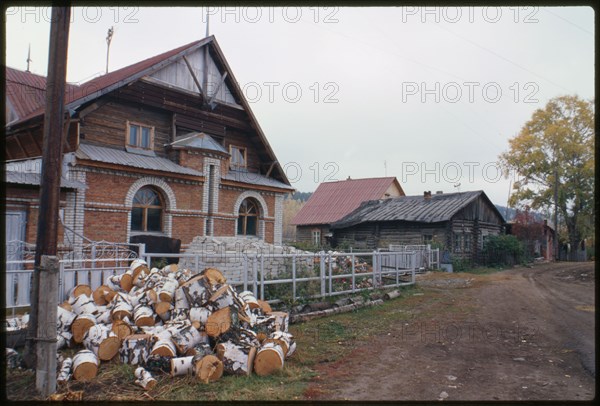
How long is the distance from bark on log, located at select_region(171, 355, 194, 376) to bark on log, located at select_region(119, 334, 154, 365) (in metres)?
0.48

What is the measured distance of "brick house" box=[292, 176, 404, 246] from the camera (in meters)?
36.6

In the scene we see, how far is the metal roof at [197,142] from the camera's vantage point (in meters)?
17.2

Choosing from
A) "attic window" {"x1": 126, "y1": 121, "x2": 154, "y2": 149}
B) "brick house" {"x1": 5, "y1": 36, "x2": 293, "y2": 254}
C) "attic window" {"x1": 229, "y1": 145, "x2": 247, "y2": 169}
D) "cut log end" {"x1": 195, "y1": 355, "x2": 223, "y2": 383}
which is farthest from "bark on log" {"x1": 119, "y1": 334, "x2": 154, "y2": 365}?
"attic window" {"x1": 229, "y1": 145, "x2": 247, "y2": 169}

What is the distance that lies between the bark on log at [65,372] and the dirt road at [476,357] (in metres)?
3.11

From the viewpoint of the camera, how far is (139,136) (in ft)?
54.9

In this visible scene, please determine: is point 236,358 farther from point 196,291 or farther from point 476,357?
point 476,357

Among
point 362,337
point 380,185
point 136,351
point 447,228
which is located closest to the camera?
point 136,351

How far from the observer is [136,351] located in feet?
20.0

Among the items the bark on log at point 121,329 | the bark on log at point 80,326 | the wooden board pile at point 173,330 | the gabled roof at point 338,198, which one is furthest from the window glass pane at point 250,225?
the gabled roof at point 338,198

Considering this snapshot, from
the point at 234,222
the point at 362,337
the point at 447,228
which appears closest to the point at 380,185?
the point at 447,228

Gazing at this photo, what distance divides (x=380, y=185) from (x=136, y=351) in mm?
36300

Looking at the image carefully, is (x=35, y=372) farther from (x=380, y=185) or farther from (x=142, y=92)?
(x=380, y=185)

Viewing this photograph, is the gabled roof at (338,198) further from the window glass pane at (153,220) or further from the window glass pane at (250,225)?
the window glass pane at (153,220)

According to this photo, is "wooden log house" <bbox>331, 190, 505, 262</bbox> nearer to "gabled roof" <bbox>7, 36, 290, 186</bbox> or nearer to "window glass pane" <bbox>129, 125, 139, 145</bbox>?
"gabled roof" <bbox>7, 36, 290, 186</bbox>
